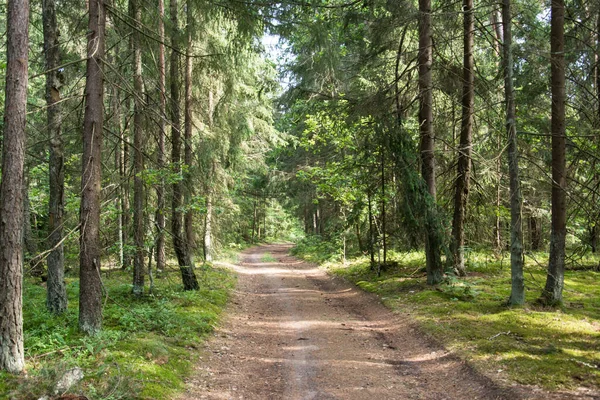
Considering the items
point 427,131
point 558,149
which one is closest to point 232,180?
point 427,131

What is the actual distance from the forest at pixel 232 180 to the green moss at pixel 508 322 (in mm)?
53

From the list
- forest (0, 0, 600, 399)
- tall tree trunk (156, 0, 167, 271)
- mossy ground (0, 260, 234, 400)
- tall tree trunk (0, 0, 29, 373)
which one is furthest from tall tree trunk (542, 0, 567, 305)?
tall tree trunk (0, 0, 29, 373)

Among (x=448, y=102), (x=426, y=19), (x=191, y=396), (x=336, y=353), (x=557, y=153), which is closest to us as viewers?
(x=191, y=396)

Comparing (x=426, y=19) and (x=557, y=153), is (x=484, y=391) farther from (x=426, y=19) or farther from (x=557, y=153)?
(x=426, y=19)

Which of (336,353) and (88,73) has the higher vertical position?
(88,73)

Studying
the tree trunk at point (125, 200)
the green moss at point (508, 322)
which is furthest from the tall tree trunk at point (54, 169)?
the green moss at point (508, 322)

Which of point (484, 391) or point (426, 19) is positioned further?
point (426, 19)

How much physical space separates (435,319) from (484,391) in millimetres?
3280

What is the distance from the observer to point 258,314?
1095 centimetres

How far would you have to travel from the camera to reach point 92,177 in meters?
6.38

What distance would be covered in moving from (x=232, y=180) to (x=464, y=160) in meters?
10.2

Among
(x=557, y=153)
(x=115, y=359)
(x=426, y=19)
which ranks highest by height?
(x=426, y=19)

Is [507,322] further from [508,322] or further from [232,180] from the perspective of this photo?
[232,180]

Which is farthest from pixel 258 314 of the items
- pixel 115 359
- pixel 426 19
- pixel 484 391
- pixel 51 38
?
pixel 426 19
